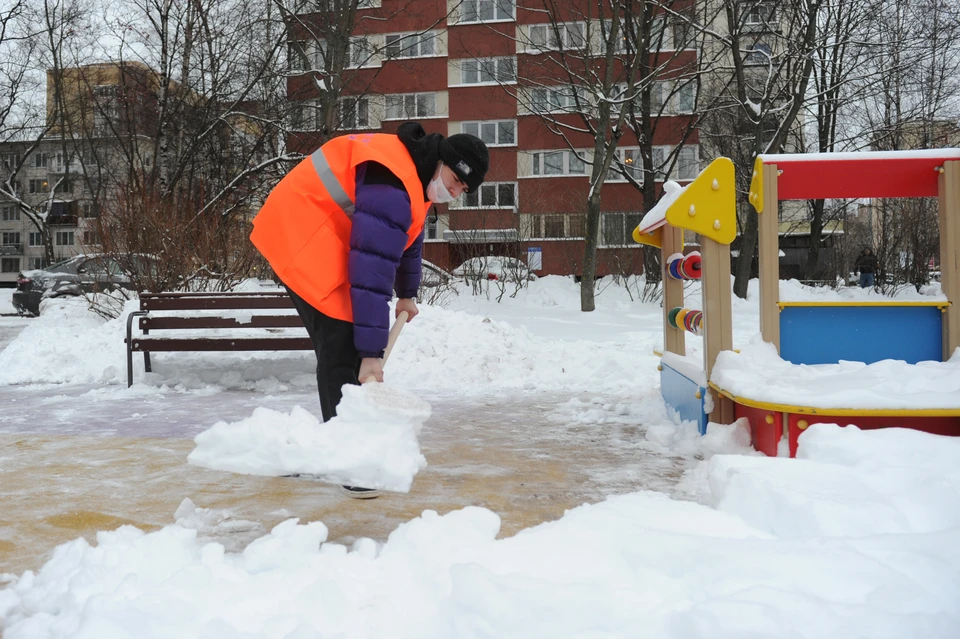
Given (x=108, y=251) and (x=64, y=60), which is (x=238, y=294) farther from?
(x=64, y=60)

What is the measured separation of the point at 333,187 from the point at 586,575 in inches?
67.6

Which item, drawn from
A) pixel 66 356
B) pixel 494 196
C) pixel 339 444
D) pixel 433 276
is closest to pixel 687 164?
pixel 494 196

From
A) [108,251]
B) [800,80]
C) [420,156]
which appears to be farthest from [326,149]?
[800,80]

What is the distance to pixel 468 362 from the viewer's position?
721 centimetres

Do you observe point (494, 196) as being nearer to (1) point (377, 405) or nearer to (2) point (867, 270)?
(2) point (867, 270)

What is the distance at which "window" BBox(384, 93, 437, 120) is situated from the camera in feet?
93.6

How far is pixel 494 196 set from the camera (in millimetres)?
27828

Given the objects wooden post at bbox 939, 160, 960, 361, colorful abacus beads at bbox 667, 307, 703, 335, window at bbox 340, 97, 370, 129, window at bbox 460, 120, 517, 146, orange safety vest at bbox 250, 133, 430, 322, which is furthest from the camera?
window at bbox 460, 120, 517, 146

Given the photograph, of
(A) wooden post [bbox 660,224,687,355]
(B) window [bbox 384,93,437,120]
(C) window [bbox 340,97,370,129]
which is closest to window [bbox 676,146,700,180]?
(B) window [bbox 384,93,437,120]

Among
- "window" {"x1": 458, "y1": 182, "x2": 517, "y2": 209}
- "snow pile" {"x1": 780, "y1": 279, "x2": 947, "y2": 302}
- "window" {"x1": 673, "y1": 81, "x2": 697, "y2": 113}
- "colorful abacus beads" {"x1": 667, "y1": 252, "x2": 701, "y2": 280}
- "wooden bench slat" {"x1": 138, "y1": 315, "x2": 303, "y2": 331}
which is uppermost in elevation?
"window" {"x1": 673, "y1": 81, "x2": 697, "y2": 113}

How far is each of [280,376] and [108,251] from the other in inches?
163

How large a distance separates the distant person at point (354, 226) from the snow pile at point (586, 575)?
79 cm

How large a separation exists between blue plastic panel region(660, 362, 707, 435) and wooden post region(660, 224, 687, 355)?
388mm

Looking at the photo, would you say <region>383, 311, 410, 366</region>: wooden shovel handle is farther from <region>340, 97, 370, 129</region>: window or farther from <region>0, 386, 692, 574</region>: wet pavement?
<region>340, 97, 370, 129</region>: window
